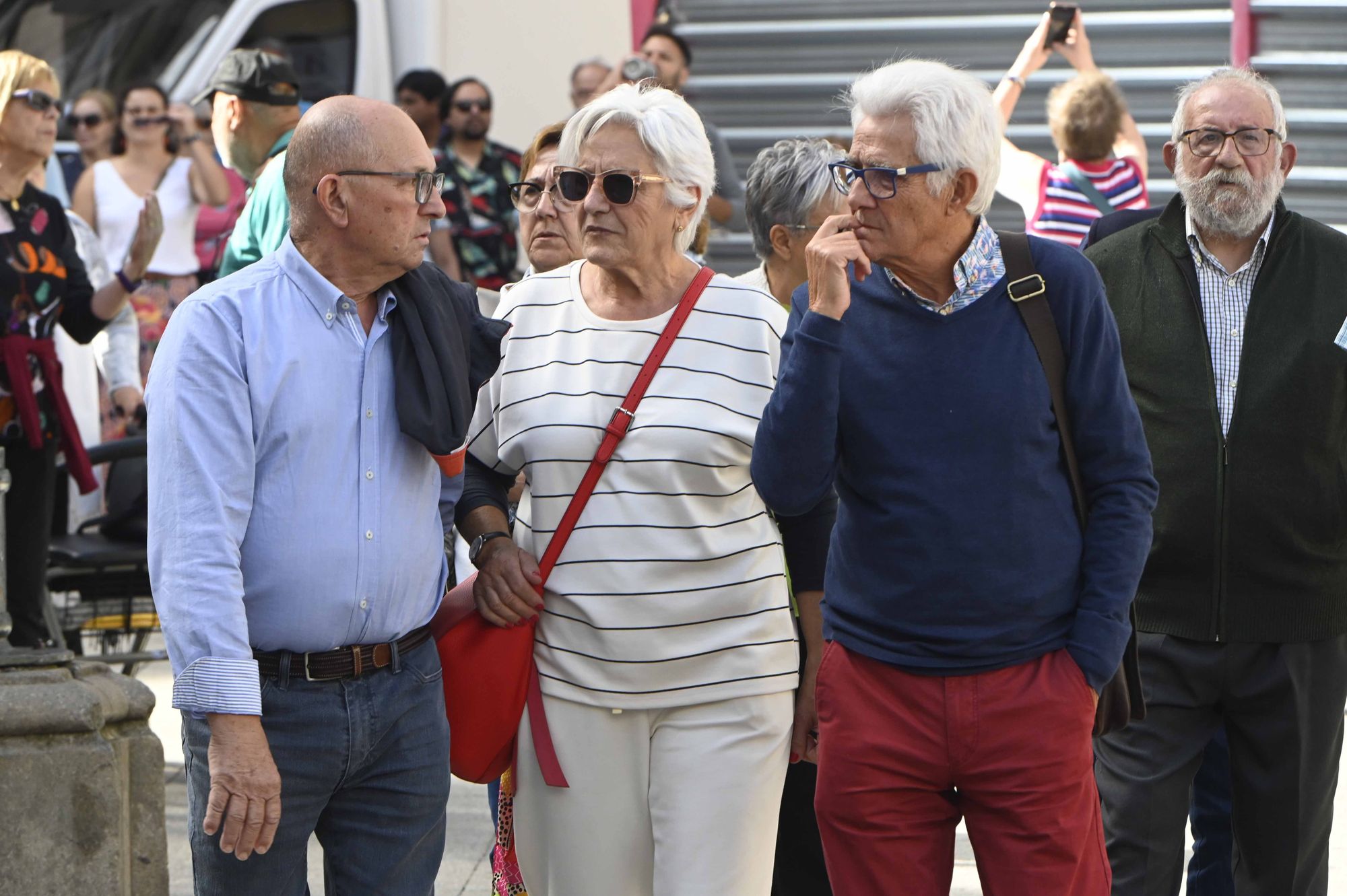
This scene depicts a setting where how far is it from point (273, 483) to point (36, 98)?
350cm

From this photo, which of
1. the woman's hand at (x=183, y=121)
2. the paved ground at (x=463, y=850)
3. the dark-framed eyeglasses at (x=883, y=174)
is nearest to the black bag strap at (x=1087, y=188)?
the paved ground at (x=463, y=850)

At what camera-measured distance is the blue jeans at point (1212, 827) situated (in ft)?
14.6

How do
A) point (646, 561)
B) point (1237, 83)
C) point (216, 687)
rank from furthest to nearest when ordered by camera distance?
point (1237, 83)
point (646, 561)
point (216, 687)

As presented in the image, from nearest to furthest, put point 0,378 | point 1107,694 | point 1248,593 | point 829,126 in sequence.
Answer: point 1107,694 < point 1248,593 < point 0,378 < point 829,126

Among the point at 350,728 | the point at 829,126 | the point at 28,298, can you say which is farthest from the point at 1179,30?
the point at 350,728

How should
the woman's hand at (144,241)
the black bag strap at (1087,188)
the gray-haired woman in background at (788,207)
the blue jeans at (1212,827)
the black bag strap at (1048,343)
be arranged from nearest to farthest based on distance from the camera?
the black bag strap at (1048,343), the gray-haired woman in background at (788,207), the blue jeans at (1212,827), the woman's hand at (144,241), the black bag strap at (1087,188)

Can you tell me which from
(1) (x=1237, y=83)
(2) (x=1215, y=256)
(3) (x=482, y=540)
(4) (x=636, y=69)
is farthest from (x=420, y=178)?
(4) (x=636, y=69)

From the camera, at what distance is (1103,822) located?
4.08 metres

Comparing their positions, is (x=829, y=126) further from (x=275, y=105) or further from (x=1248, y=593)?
(x=1248, y=593)

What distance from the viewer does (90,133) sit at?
9.86m

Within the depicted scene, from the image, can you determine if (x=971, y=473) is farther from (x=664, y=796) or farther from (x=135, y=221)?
(x=135, y=221)

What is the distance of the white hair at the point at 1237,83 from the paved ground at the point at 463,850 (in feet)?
6.50

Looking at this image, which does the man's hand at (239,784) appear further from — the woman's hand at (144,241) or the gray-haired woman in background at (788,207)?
the woman's hand at (144,241)

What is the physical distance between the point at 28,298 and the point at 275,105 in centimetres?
103
